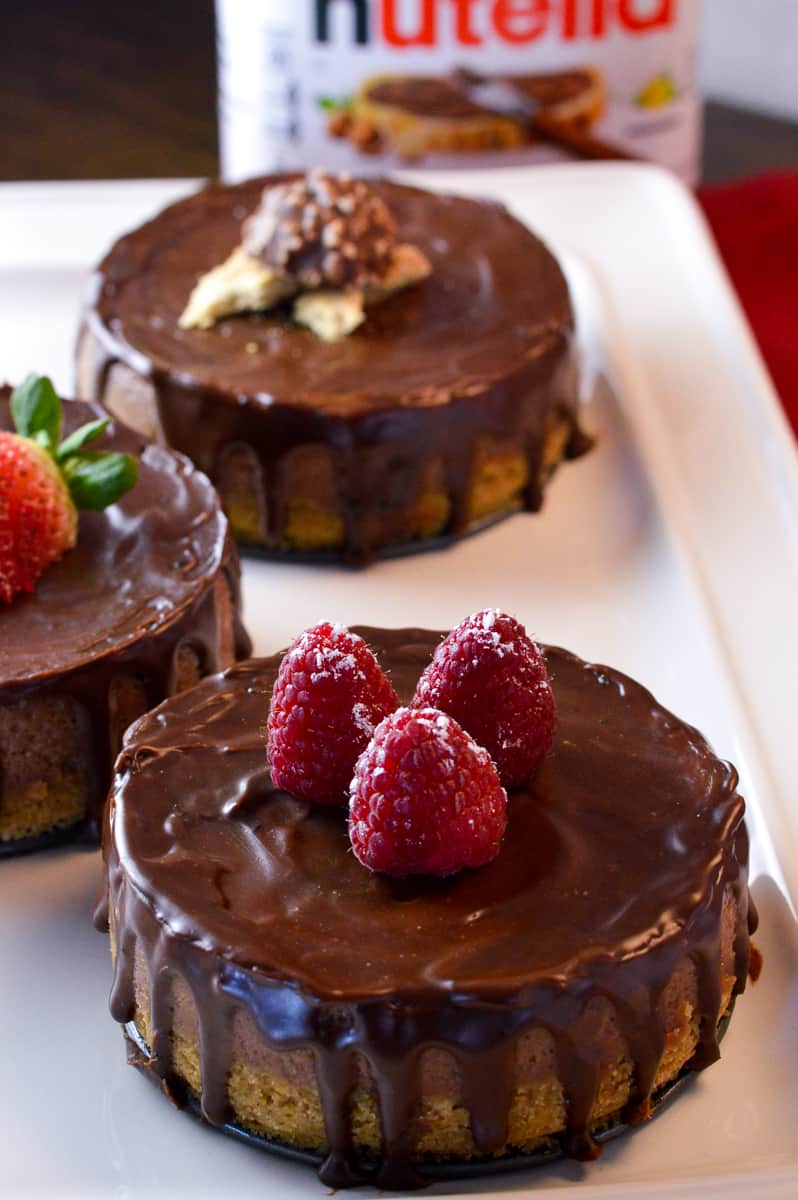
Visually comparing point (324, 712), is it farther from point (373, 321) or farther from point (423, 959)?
point (373, 321)

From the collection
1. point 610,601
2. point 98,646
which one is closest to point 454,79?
point 610,601

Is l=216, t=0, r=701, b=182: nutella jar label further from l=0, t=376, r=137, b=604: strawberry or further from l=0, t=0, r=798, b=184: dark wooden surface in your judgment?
l=0, t=376, r=137, b=604: strawberry

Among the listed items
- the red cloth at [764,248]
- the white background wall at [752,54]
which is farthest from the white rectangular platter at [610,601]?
the white background wall at [752,54]

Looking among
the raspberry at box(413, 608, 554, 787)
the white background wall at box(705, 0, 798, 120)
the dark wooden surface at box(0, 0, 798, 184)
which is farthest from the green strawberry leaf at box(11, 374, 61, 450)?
the white background wall at box(705, 0, 798, 120)

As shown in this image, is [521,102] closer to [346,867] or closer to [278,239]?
[278,239]

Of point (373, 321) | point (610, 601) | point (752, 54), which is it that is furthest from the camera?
point (752, 54)
